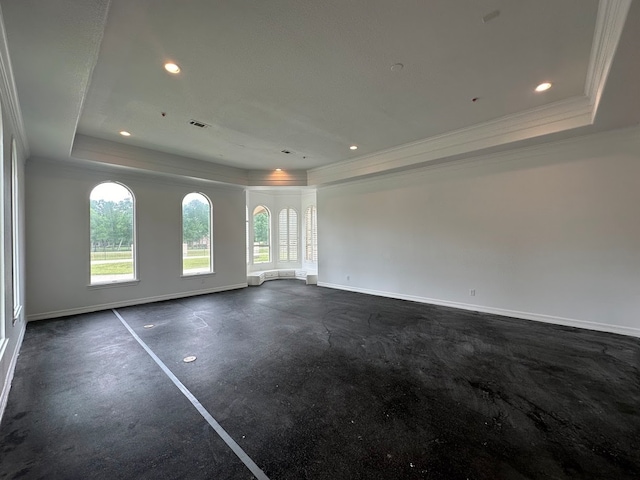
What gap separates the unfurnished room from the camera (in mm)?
2023

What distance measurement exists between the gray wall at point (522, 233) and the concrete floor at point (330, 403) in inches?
26.4

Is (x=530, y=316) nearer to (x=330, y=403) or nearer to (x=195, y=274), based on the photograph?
(x=330, y=403)

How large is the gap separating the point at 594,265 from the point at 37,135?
8497 millimetres

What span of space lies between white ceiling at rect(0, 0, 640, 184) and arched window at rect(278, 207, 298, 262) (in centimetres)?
530

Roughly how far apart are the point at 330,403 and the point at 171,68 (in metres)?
3.81

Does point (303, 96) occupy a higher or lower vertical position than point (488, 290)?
higher

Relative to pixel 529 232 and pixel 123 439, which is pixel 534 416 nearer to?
pixel 123 439

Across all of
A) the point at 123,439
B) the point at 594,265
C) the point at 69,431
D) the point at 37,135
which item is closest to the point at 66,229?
the point at 37,135

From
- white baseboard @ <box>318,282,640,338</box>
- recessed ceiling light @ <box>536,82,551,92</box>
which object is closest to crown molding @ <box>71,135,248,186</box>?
white baseboard @ <box>318,282,640,338</box>

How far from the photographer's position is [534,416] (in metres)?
2.26

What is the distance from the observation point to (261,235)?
1010 cm

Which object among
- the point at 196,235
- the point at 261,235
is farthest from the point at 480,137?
the point at 261,235

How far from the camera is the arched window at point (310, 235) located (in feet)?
33.3

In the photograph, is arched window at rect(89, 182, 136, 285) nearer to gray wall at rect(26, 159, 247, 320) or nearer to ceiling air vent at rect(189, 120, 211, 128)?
gray wall at rect(26, 159, 247, 320)
